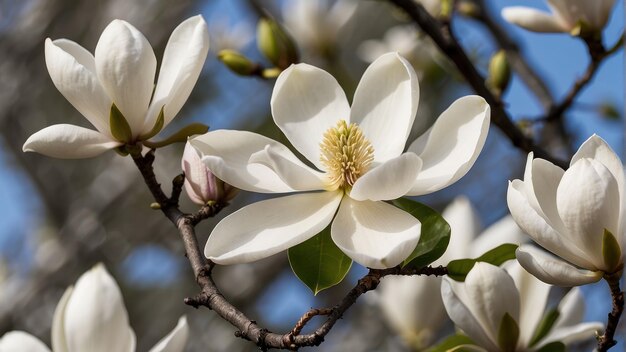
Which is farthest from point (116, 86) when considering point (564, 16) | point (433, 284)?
point (433, 284)

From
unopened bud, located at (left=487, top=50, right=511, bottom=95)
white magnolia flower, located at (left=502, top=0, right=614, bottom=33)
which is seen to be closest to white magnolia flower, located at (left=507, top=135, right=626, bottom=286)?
white magnolia flower, located at (left=502, top=0, right=614, bottom=33)

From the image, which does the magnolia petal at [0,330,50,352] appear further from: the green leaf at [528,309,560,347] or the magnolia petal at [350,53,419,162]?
the green leaf at [528,309,560,347]

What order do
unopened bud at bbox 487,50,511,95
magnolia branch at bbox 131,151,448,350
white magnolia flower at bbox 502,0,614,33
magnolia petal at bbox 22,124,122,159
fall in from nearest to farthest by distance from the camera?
1. magnolia branch at bbox 131,151,448,350
2. magnolia petal at bbox 22,124,122,159
3. white magnolia flower at bbox 502,0,614,33
4. unopened bud at bbox 487,50,511,95

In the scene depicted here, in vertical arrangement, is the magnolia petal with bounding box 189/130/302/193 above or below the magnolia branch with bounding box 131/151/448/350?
above

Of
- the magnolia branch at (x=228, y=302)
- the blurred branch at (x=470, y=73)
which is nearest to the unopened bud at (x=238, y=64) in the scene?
the blurred branch at (x=470, y=73)

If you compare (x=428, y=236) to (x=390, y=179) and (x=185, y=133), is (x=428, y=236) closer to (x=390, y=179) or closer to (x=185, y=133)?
(x=390, y=179)

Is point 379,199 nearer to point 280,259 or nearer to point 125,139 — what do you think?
point 125,139

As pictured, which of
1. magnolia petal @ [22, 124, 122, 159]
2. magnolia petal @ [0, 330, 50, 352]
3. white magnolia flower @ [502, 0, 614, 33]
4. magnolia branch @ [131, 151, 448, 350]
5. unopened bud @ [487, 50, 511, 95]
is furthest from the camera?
unopened bud @ [487, 50, 511, 95]
